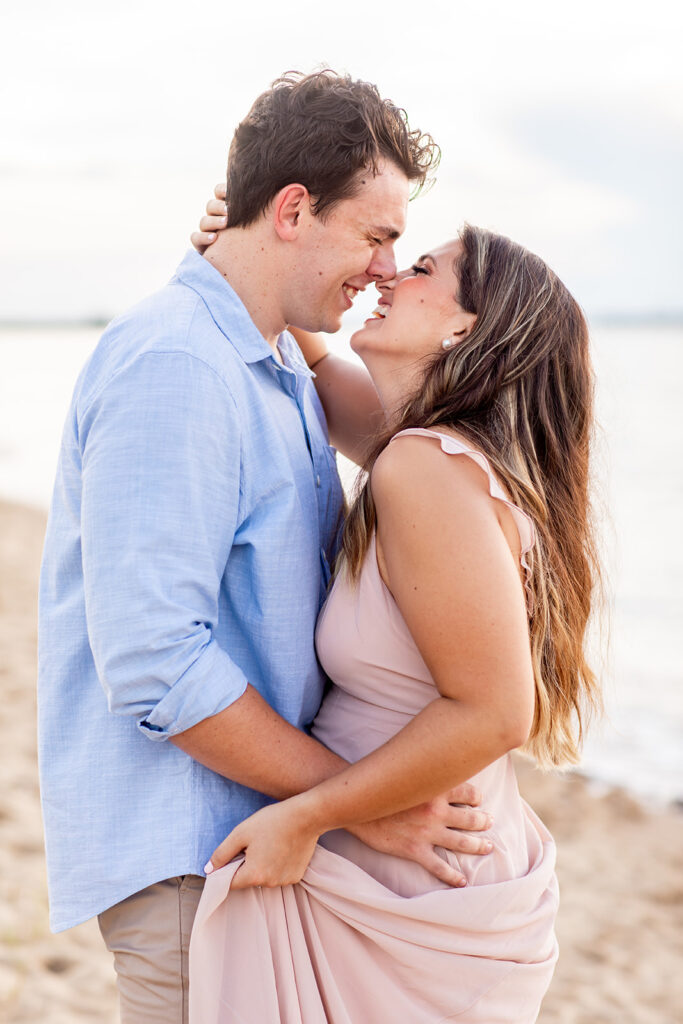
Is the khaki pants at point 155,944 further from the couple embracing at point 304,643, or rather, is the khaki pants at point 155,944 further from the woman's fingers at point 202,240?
the woman's fingers at point 202,240

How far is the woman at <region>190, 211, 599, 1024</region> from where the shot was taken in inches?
63.4

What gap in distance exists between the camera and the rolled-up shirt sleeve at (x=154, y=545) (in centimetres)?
151

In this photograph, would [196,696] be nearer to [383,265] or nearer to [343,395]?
[383,265]

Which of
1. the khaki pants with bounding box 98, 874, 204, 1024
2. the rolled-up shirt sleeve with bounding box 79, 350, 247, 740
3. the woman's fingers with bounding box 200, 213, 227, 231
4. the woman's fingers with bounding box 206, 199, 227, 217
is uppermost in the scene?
the woman's fingers with bounding box 206, 199, 227, 217

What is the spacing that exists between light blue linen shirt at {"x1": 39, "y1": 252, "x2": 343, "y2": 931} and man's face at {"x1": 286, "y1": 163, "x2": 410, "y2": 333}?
8.7 inches

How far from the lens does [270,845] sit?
162cm

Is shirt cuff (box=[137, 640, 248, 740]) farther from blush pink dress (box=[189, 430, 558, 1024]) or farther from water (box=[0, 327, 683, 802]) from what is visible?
water (box=[0, 327, 683, 802])

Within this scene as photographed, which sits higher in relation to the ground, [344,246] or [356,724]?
[344,246]

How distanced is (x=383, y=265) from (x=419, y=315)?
0.18 m

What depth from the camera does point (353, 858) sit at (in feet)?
5.84

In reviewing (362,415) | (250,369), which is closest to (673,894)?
(362,415)

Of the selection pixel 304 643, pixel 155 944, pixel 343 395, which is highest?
pixel 343 395

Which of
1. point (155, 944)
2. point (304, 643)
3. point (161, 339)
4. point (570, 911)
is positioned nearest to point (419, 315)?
point (161, 339)

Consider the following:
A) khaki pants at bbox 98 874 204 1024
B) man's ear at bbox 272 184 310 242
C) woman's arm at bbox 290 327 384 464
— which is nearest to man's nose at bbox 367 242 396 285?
man's ear at bbox 272 184 310 242
